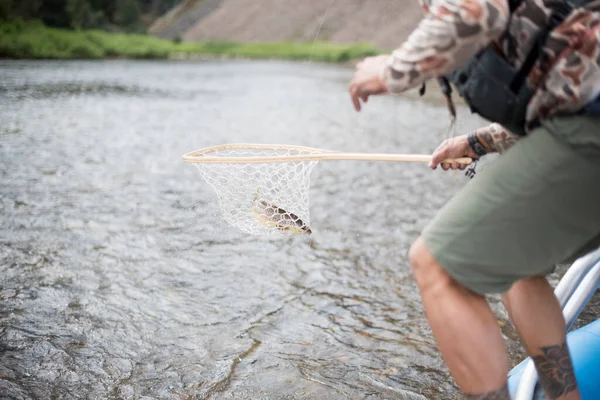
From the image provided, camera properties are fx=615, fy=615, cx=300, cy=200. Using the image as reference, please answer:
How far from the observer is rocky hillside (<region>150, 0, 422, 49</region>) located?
254 centimetres

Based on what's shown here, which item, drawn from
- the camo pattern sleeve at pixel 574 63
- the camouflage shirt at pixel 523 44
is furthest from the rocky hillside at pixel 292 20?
the camo pattern sleeve at pixel 574 63

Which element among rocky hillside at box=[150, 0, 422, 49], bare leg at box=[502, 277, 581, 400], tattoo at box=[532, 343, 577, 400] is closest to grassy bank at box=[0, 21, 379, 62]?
rocky hillside at box=[150, 0, 422, 49]

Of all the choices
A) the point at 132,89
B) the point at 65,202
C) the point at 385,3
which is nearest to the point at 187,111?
the point at 132,89

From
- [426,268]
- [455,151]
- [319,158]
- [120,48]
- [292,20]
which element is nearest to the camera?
[426,268]

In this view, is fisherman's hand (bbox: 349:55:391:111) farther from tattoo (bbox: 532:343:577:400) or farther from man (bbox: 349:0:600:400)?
tattoo (bbox: 532:343:577:400)

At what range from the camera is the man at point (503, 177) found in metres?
1.63

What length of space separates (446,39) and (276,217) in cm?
194

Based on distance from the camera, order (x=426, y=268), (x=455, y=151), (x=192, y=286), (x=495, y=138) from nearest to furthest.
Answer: (x=426, y=268) → (x=495, y=138) → (x=455, y=151) → (x=192, y=286)

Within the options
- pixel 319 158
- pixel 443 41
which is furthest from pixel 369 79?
pixel 319 158

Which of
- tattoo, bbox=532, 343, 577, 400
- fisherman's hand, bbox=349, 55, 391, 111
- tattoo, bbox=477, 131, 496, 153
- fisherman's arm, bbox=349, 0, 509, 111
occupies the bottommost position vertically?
tattoo, bbox=532, 343, 577, 400

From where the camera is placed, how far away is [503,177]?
174 centimetres

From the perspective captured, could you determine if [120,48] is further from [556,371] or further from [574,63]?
[574,63]

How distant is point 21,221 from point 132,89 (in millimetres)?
15087

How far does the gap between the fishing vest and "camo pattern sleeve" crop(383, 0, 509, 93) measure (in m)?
0.09
